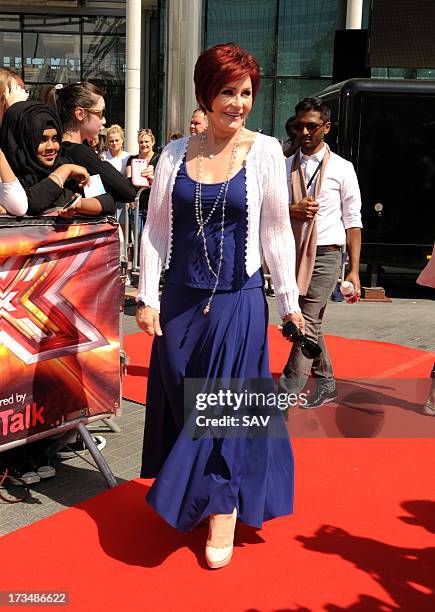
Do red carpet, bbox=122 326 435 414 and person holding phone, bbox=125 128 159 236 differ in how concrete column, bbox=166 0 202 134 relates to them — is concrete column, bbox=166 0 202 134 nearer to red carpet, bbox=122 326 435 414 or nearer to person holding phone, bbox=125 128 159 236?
person holding phone, bbox=125 128 159 236

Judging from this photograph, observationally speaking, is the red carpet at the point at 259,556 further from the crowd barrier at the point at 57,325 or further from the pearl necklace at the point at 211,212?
the pearl necklace at the point at 211,212

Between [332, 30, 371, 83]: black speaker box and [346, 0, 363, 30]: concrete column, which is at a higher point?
[346, 0, 363, 30]: concrete column

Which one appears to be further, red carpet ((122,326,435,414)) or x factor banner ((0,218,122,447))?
red carpet ((122,326,435,414))

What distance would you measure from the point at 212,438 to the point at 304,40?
21.4m

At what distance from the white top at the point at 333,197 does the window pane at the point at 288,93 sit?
17995mm

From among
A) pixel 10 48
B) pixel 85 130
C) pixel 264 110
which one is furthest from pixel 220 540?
pixel 10 48

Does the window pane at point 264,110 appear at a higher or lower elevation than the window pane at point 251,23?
lower

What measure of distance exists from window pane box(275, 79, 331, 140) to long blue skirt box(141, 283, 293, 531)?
Answer: 20108 mm

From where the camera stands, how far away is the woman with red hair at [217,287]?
10.0 feet

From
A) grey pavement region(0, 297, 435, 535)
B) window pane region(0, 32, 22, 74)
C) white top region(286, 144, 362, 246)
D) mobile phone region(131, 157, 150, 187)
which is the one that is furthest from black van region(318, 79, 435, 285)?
window pane region(0, 32, 22, 74)

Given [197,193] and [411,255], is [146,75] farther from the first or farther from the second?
[197,193]

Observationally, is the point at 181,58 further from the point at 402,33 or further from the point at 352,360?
the point at 352,360

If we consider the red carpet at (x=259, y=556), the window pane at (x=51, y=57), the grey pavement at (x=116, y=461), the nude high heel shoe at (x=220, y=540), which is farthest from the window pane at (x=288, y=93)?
the nude high heel shoe at (x=220, y=540)

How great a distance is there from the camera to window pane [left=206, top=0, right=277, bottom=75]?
882 inches
